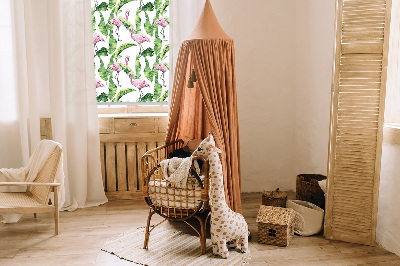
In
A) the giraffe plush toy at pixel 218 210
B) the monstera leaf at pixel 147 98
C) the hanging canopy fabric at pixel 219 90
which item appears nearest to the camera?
the giraffe plush toy at pixel 218 210

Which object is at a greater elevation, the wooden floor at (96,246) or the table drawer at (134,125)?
the table drawer at (134,125)

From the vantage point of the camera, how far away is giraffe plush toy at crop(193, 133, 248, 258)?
249cm

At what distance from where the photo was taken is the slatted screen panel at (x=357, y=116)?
261cm

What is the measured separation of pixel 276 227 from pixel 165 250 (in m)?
0.86

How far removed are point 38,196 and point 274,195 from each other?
203 cm

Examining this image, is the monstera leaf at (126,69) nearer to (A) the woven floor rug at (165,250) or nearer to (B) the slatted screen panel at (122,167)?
(B) the slatted screen panel at (122,167)

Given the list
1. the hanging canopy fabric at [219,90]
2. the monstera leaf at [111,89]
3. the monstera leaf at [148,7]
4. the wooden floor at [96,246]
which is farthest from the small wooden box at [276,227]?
the monstera leaf at [148,7]

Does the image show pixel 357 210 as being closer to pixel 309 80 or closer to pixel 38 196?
pixel 309 80

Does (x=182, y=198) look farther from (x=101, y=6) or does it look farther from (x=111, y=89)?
(x=101, y=6)

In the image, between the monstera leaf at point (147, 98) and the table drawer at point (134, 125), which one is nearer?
the table drawer at point (134, 125)

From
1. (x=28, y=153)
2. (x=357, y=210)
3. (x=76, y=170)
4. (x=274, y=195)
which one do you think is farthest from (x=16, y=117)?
(x=357, y=210)

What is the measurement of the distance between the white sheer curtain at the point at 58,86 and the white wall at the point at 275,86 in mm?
1501

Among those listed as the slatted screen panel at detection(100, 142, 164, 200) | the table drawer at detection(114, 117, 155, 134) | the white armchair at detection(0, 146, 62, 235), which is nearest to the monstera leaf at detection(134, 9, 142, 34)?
the table drawer at detection(114, 117, 155, 134)

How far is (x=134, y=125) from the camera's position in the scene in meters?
3.78
